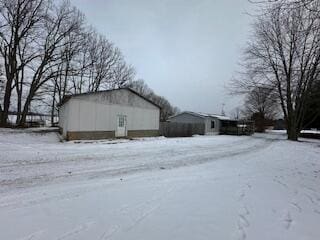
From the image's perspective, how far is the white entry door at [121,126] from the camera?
23.3m

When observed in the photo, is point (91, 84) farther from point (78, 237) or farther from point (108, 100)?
point (78, 237)

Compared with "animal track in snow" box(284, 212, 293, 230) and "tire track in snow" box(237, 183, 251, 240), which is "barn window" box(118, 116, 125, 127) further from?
"animal track in snow" box(284, 212, 293, 230)

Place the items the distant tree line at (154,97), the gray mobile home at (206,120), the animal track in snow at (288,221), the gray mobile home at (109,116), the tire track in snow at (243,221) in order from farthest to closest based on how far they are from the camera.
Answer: the distant tree line at (154,97), the gray mobile home at (206,120), the gray mobile home at (109,116), the animal track in snow at (288,221), the tire track in snow at (243,221)

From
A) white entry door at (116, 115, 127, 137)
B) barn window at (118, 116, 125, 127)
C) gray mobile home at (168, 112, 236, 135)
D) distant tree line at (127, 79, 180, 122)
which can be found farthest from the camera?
distant tree line at (127, 79, 180, 122)

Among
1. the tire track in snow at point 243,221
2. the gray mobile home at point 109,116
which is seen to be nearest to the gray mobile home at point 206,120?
the gray mobile home at point 109,116

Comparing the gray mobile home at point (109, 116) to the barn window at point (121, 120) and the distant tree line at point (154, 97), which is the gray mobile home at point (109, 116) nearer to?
the barn window at point (121, 120)

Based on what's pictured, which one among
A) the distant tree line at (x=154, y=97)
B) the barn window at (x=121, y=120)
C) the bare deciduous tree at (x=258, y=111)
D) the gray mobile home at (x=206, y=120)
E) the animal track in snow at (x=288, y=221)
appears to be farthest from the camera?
the distant tree line at (x=154, y=97)

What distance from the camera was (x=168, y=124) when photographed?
29.9m

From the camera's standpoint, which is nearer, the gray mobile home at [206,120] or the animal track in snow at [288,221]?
the animal track in snow at [288,221]

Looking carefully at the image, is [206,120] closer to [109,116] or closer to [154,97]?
[109,116]

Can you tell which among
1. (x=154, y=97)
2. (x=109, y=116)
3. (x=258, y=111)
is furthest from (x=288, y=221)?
(x=154, y=97)

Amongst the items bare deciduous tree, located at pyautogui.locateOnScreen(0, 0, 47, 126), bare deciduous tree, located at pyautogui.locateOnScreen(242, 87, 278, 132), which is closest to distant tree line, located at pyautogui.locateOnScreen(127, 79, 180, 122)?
bare deciduous tree, located at pyautogui.locateOnScreen(242, 87, 278, 132)

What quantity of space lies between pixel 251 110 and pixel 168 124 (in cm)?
3909

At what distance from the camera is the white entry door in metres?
23.3
